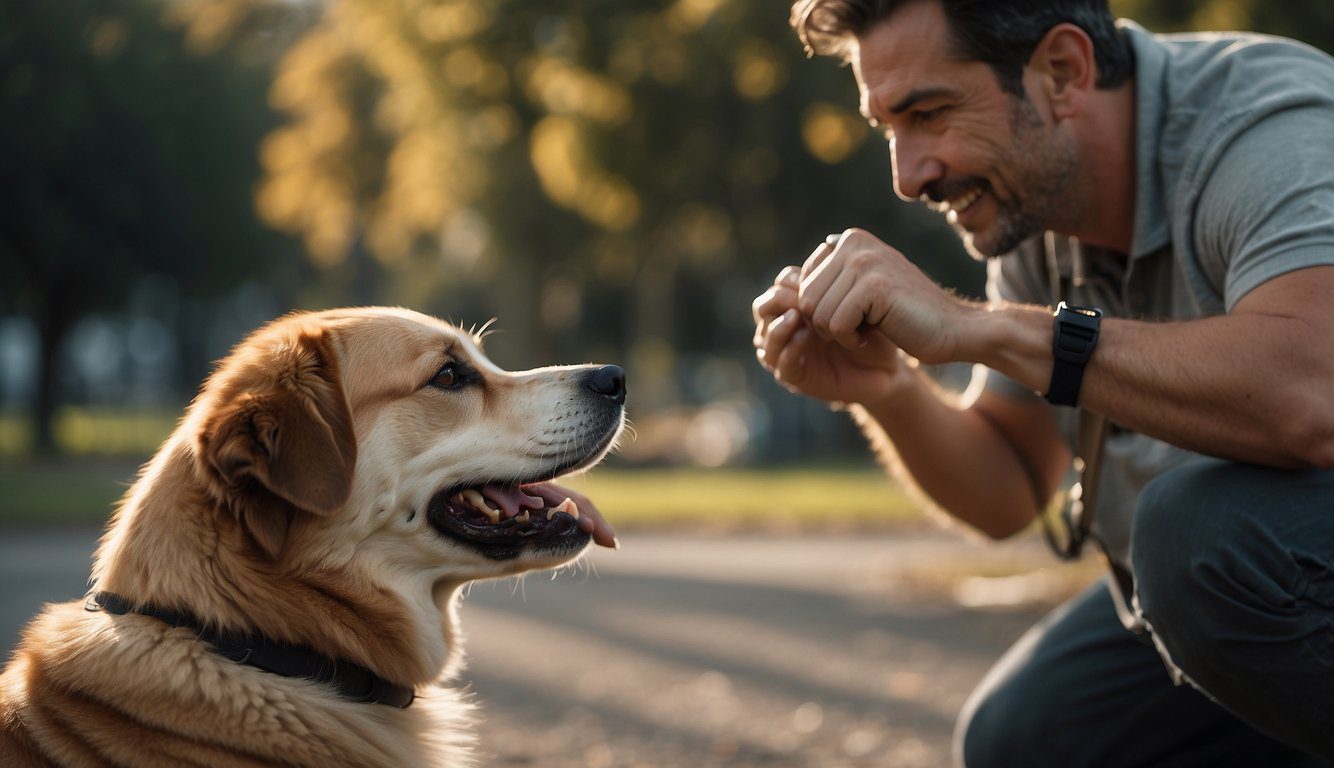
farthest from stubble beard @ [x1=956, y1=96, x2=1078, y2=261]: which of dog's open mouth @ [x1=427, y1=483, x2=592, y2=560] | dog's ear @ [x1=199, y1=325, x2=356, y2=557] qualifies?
dog's ear @ [x1=199, y1=325, x2=356, y2=557]

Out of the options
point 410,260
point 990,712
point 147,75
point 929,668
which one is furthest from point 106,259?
point 990,712

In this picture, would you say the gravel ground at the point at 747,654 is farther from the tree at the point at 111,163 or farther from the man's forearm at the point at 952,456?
the tree at the point at 111,163

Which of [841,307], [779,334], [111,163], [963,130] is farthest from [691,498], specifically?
[111,163]

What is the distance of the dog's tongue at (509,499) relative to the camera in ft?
11.0

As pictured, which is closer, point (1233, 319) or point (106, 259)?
Answer: point (1233, 319)

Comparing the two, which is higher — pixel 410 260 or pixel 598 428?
pixel 598 428

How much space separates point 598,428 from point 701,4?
4.75 meters

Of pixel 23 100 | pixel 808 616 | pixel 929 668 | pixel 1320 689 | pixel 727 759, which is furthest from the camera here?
pixel 23 100

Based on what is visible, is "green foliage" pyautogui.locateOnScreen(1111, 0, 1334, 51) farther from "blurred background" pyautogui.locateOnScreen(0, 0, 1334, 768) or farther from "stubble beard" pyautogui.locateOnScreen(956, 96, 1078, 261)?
"stubble beard" pyautogui.locateOnScreen(956, 96, 1078, 261)

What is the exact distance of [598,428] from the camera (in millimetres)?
3445

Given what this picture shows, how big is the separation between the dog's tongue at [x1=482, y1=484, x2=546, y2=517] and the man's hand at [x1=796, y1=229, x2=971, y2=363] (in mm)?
1011

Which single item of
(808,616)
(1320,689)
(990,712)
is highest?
(1320,689)

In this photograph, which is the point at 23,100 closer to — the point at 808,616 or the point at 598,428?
the point at 808,616

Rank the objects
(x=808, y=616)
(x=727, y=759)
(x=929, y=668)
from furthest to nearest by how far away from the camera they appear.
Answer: (x=808, y=616) < (x=929, y=668) < (x=727, y=759)
